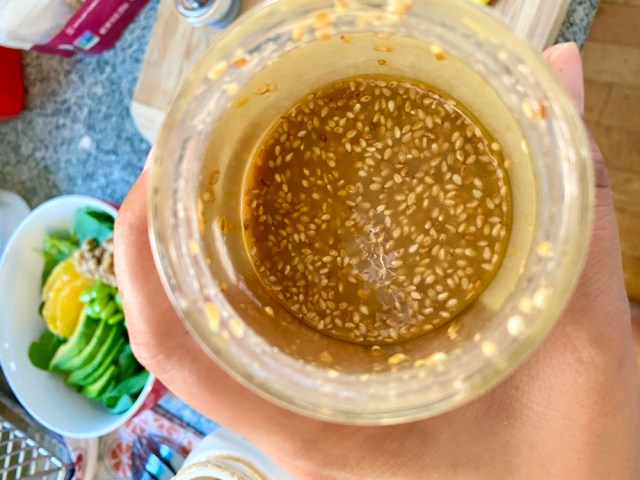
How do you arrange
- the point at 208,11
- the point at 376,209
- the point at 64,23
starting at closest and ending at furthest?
the point at 376,209 < the point at 208,11 < the point at 64,23

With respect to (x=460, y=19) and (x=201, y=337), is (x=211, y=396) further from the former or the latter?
(x=460, y=19)

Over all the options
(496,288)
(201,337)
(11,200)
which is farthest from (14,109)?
(496,288)

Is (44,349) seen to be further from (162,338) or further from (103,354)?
(162,338)

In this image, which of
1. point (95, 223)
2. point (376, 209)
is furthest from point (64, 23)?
point (376, 209)

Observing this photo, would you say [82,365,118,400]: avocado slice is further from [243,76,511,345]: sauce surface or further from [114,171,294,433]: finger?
[243,76,511,345]: sauce surface

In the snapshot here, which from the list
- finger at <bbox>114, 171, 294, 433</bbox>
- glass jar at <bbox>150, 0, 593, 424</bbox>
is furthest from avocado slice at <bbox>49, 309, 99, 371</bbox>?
glass jar at <bbox>150, 0, 593, 424</bbox>

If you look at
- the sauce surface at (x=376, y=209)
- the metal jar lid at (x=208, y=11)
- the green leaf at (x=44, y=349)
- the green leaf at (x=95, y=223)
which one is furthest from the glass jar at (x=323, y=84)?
the green leaf at (x=44, y=349)
